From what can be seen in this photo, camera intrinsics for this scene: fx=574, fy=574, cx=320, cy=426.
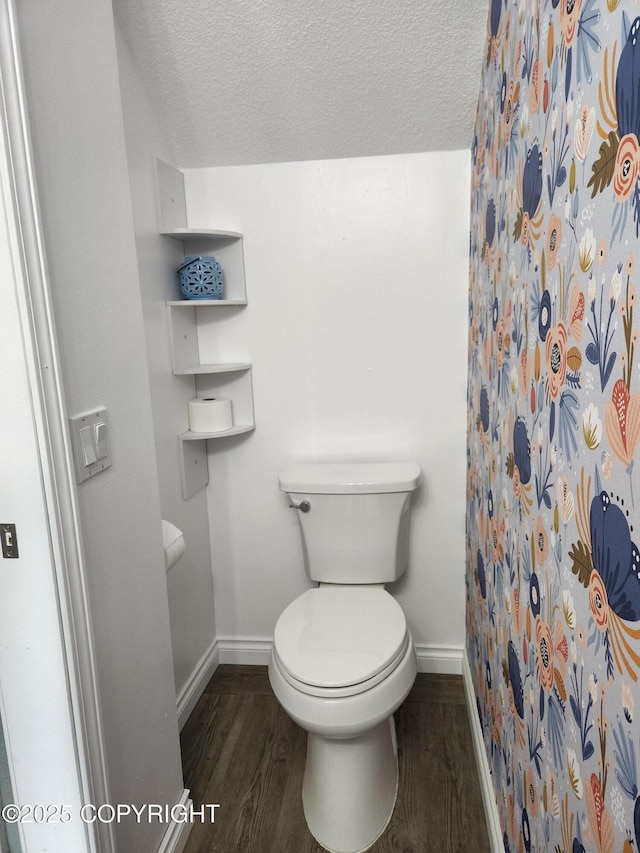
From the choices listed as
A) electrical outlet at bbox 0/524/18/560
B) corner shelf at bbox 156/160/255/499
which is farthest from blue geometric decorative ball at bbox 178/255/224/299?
electrical outlet at bbox 0/524/18/560

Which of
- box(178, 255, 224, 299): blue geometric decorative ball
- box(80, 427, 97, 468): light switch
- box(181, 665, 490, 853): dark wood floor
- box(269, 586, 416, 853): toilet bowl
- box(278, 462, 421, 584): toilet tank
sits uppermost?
box(178, 255, 224, 299): blue geometric decorative ball

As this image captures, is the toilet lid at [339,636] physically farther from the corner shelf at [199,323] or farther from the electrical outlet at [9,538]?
the electrical outlet at [9,538]

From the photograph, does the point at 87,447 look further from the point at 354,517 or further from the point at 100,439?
the point at 354,517

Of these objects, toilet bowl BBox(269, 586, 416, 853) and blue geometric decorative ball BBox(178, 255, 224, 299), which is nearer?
toilet bowl BBox(269, 586, 416, 853)

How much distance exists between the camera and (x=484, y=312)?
1501 millimetres

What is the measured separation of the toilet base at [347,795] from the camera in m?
1.43

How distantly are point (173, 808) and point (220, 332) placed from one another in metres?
1.39

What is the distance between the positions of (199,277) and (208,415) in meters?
0.44

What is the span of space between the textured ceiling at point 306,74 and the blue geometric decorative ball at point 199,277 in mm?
341

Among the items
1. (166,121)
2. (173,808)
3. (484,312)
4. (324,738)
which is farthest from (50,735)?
(166,121)

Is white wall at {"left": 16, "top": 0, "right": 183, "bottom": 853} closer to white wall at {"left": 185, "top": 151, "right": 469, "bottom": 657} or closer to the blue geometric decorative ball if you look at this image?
the blue geometric decorative ball

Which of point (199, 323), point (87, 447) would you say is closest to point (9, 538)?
point (87, 447)

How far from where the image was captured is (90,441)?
1.03 metres

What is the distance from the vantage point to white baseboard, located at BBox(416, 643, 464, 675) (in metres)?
2.09
